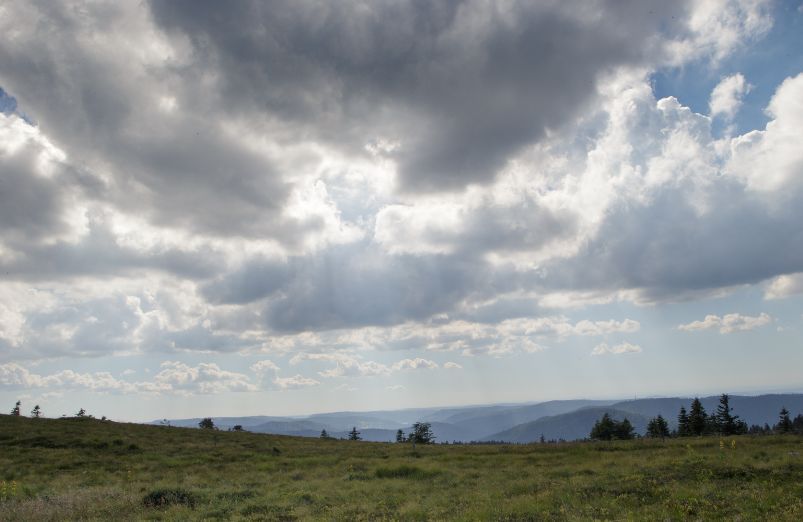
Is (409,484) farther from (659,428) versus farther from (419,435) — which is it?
(659,428)

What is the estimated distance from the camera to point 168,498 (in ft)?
70.4

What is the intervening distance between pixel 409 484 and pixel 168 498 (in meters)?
11.9

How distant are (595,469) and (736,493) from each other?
910 centimetres

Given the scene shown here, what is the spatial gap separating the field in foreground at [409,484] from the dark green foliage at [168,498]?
0.15ft

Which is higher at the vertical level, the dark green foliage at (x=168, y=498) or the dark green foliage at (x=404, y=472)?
the dark green foliage at (x=168, y=498)

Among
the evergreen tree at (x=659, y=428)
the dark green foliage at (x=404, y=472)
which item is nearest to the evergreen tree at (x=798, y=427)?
the evergreen tree at (x=659, y=428)

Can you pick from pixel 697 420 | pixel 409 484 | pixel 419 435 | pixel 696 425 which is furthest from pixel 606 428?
pixel 409 484

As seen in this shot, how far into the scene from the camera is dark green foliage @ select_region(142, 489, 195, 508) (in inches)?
816

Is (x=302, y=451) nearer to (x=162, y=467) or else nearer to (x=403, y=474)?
(x=162, y=467)

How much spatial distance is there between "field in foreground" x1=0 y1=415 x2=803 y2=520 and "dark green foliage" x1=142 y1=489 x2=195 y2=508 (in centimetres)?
5

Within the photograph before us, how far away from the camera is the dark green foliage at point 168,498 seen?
20734 millimetres

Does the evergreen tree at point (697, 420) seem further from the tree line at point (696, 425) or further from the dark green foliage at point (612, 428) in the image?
the dark green foliage at point (612, 428)

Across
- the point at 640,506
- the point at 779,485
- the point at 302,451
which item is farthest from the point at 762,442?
the point at 302,451

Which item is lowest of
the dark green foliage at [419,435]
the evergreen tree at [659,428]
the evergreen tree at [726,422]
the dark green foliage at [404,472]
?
the dark green foliage at [419,435]
